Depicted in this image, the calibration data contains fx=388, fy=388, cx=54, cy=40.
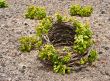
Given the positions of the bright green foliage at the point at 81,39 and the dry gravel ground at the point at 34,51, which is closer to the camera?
the dry gravel ground at the point at 34,51

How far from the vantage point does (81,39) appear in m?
8.37

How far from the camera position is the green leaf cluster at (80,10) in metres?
11.1

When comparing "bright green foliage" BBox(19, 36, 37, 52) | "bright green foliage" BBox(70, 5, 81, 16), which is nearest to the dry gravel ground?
"bright green foliage" BBox(19, 36, 37, 52)

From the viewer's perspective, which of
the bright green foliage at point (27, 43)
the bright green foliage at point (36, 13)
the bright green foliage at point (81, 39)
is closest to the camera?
the bright green foliage at point (81, 39)

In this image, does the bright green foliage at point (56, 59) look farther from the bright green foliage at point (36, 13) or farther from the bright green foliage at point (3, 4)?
the bright green foliage at point (3, 4)

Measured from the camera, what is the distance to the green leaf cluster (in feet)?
36.4

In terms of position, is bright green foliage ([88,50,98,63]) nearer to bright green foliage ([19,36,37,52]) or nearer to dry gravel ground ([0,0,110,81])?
dry gravel ground ([0,0,110,81])

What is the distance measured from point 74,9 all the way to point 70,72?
3.35 metres

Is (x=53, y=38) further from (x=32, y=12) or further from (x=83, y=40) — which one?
(x=32, y=12)

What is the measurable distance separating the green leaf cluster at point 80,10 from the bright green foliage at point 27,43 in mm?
2294

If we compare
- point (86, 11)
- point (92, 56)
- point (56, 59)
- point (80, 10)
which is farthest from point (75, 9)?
point (56, 59)

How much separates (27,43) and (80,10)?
2639 millimetres

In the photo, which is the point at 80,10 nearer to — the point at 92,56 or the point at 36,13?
the point at 36,13

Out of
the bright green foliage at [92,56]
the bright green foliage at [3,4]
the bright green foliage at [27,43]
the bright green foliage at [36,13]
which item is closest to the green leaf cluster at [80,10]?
the bright green foliage at [36,13]
